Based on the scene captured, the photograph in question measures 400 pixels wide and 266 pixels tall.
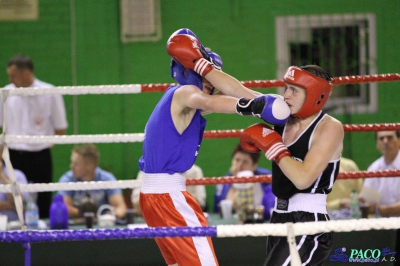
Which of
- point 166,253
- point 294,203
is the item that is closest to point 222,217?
point 166,253

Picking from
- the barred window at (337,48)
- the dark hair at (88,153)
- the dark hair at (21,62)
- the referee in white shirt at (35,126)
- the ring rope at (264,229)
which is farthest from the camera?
the barred window at (337,48)

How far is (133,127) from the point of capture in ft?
21.5

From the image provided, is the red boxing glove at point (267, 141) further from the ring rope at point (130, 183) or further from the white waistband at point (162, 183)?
the ring rope at point (130, 183)

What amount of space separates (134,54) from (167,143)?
391 cm

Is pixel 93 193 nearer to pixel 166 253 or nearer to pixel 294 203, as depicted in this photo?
pixel 166 253

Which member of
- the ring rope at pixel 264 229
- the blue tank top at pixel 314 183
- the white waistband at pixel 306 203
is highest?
the blue tank top at pixel 314 183

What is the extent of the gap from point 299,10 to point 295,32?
0.70 feet

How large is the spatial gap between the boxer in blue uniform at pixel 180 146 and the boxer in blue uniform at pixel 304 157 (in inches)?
9.1

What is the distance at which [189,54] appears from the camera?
2.72 m

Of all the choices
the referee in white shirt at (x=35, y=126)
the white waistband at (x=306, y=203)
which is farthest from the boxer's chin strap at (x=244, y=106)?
the referee in white shirt at (x=35, y=126)

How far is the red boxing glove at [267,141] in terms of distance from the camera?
7.96ft

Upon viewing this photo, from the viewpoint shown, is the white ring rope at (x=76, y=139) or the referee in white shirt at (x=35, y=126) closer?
the white ring rope at (x=76, y=139)

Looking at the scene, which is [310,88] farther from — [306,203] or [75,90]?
[75,90]

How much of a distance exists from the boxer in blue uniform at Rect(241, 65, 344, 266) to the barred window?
3.86 meters
